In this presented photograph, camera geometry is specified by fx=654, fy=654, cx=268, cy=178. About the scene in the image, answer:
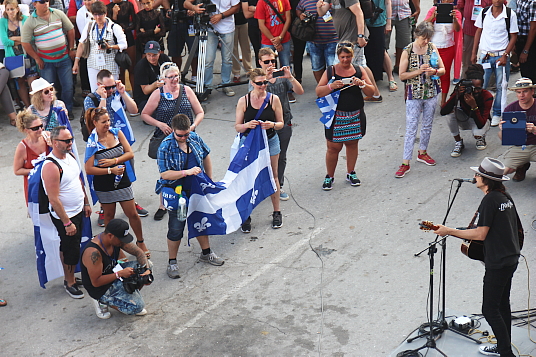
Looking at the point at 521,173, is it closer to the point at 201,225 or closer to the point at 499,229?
the point at 499,229

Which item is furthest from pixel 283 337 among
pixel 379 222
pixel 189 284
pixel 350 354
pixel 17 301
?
pixel 17 301

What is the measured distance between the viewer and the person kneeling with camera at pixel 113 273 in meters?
6.34

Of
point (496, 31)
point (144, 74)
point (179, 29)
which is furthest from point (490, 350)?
point (179, 29)

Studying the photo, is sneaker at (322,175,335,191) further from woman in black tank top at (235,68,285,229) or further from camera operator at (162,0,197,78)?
camera operator at (162,0,197,78)

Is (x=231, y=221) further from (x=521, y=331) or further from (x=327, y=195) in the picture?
(x=521, y=331)

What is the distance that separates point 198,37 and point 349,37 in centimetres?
271

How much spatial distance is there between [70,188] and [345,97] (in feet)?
12.1

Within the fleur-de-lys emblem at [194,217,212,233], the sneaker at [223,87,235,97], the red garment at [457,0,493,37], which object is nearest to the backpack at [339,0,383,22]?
the red garment at [457,0,493,37]

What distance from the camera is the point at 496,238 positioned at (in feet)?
17.6

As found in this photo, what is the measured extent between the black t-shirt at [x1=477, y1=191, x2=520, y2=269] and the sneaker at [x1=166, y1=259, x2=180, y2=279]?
3.44 meters

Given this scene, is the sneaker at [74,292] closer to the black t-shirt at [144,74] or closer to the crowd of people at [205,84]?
the crowd of people at [205,84]

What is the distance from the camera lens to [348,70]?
27.7ft

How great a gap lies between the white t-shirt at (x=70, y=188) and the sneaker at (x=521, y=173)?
5.49 metres

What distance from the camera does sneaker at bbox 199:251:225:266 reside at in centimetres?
746
